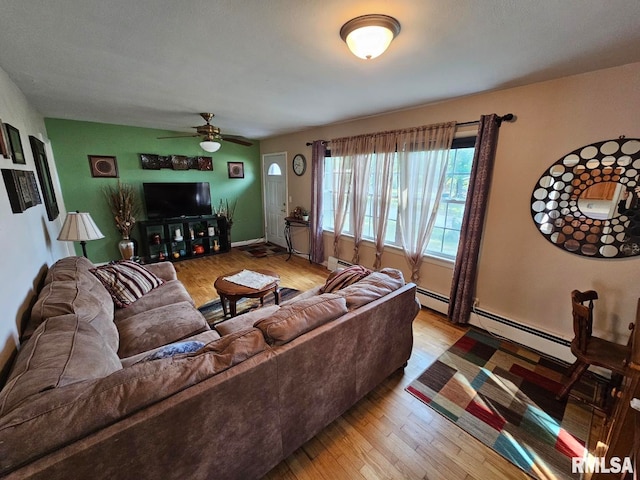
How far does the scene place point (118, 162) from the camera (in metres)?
4.19

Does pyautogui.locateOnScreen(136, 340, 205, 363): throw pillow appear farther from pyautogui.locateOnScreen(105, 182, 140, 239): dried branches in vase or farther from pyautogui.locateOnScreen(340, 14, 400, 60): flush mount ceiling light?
pyautogui.locateOnScreen(105, 182, 140, 239): dried branches in vase

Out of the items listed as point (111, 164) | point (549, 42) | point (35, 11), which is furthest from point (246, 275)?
point (111, 164)

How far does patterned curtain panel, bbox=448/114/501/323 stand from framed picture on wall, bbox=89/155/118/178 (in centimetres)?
514

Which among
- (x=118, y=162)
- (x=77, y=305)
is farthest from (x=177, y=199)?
(x=77, y=305)

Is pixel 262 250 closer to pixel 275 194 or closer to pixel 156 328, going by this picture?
pixel 275 194

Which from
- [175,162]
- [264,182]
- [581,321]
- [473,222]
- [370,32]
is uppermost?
[370,32]

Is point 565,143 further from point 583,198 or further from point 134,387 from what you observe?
point 134,387

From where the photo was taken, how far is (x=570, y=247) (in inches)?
83.7

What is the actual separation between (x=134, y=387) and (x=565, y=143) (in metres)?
3.16

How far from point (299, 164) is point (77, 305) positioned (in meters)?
3.85

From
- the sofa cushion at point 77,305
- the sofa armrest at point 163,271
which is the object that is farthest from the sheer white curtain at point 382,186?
the sofa cushion at point 77,305

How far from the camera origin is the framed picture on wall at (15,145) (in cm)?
179

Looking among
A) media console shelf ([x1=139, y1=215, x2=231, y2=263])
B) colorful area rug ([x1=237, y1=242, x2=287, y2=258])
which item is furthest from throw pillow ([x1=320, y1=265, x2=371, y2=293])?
media console shelf ([x1=139, y1=215, x2=231, y2=263])

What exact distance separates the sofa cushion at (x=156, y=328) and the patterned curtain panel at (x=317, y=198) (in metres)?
2.60
